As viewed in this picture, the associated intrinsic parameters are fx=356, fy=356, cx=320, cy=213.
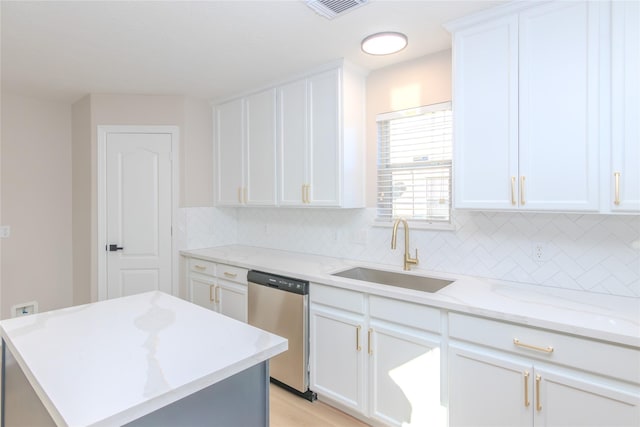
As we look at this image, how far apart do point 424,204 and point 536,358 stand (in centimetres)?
127

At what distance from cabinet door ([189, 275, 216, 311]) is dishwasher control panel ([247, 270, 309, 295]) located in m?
0.61

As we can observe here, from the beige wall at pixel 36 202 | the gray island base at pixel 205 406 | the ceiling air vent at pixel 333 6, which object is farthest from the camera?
the beige wall at pixel 36 202

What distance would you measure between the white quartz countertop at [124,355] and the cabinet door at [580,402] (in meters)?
1.18

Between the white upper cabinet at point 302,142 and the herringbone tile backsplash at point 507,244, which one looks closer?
the herringbone tile backsplash at point 507,244

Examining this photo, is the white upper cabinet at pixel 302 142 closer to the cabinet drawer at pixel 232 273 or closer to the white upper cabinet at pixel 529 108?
the cabinet drawer at pixel 232 273

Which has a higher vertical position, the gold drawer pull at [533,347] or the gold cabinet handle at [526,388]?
the gold drawer pull at [533,347]

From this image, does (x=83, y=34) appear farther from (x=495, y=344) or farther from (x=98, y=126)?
(x=495, y=344)

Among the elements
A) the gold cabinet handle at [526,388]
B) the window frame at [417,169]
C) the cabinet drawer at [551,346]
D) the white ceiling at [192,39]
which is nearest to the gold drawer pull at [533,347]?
the cabinet drawer at [551,346]

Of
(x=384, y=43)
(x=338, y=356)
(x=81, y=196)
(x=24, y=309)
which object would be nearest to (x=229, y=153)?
(x=81, y=196)

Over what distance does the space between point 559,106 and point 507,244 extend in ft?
2.80

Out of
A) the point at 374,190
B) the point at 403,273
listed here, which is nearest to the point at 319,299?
the point at 403,273

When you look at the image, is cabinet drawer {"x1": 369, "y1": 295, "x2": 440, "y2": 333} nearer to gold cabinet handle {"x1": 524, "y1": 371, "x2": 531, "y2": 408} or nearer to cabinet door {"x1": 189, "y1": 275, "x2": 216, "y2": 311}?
gold cabinet handle {"x1": 524, "y1": 371, "x2": 531, "y2": 408}

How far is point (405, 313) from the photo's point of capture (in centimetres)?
198

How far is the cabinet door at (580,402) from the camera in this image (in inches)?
54.9
